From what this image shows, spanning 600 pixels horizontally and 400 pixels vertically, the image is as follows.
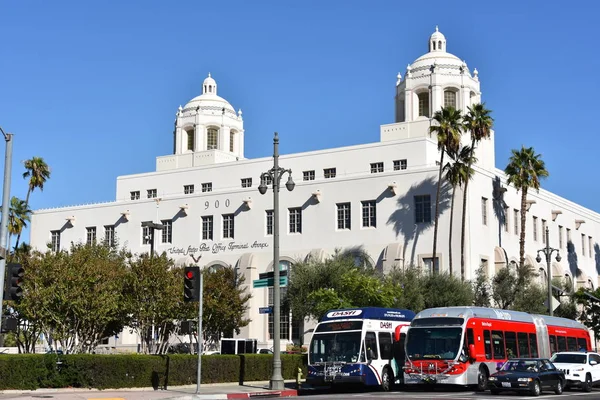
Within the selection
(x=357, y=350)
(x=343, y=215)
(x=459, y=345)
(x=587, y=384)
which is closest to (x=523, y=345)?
(x=587, y=384)

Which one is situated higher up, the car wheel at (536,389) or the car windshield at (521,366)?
the car windshield at (521,366)

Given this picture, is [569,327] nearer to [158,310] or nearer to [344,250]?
[158,310]

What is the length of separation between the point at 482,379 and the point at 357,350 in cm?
448

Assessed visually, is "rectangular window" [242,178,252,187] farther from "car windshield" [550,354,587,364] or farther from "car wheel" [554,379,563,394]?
"car wheel" [554,379,563,394]

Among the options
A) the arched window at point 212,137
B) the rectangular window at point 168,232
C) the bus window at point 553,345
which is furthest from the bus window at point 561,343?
the arched window at point 212,137

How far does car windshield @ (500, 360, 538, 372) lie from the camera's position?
92.6 ft

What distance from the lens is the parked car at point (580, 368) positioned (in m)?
31.1

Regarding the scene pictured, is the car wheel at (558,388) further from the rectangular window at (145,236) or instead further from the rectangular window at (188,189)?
the rectangular window at (188,189)

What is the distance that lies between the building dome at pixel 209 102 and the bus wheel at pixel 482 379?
178ft

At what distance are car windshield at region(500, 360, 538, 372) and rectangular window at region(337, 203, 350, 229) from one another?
32.8 meters

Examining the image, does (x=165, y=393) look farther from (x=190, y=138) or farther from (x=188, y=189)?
(x=190, y=138)

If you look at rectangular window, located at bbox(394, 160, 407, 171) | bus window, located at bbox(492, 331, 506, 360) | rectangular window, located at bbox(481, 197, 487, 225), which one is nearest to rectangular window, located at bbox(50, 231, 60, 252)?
rectangular window, located at bbox(394, 160, 407, 171)

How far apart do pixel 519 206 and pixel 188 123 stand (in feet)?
105

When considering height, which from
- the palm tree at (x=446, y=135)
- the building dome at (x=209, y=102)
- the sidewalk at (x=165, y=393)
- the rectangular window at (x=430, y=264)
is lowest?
the sidewalk at (x=165, y=393)
